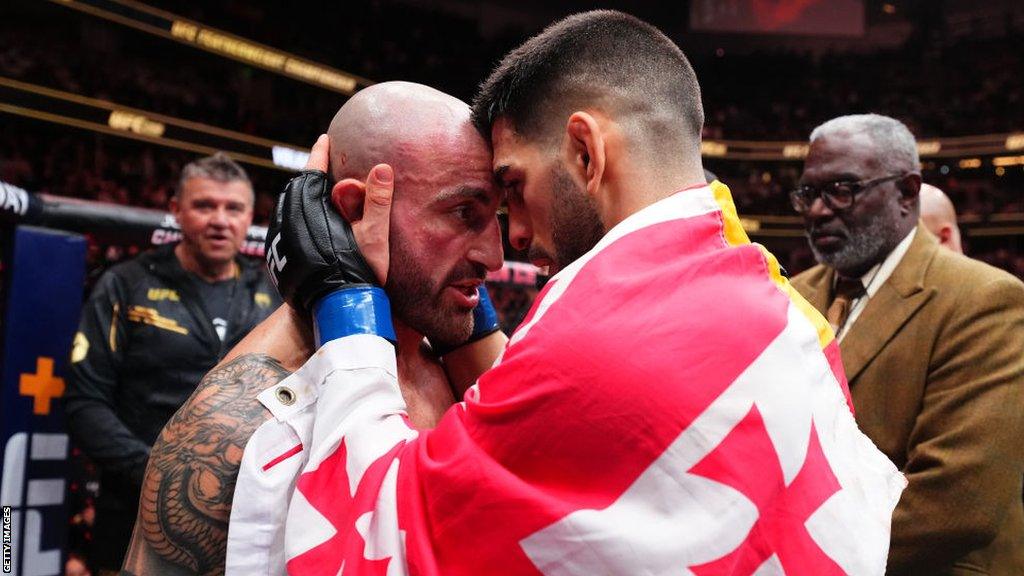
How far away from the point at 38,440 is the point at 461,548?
1816 millimetres

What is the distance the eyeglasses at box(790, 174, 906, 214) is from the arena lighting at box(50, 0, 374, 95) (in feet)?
27.3

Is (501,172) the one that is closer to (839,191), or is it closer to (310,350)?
(310,350)

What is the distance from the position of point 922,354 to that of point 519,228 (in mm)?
1115

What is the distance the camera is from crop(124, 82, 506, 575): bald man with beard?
1152mm

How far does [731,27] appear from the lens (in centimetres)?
1709

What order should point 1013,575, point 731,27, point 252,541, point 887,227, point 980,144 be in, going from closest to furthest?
point 252,541, point 1013,575, point 887,227, point 980,144, point 731,27

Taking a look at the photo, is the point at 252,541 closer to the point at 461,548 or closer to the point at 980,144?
the point at 461,548

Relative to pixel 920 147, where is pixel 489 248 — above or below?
below

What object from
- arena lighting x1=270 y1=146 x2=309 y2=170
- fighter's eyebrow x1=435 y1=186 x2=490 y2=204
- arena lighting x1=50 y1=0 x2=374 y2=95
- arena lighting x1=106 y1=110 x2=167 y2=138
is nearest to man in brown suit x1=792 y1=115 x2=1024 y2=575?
fighter's eyebrow x1=435 y1=186 x2=490 y2=204

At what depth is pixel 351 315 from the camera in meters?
1.17

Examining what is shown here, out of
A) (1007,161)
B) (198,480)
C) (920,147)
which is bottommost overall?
(198,480)

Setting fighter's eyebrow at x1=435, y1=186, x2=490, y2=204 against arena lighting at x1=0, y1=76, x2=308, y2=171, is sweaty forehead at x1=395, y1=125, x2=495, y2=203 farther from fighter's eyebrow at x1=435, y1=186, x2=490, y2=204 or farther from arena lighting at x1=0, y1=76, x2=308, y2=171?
arena lighting at x1=0, y1=76, x2=308, y2=171

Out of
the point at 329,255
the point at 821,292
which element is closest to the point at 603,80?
the point at 329,255

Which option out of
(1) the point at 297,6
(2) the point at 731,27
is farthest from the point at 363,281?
(2) the point at 731,27
